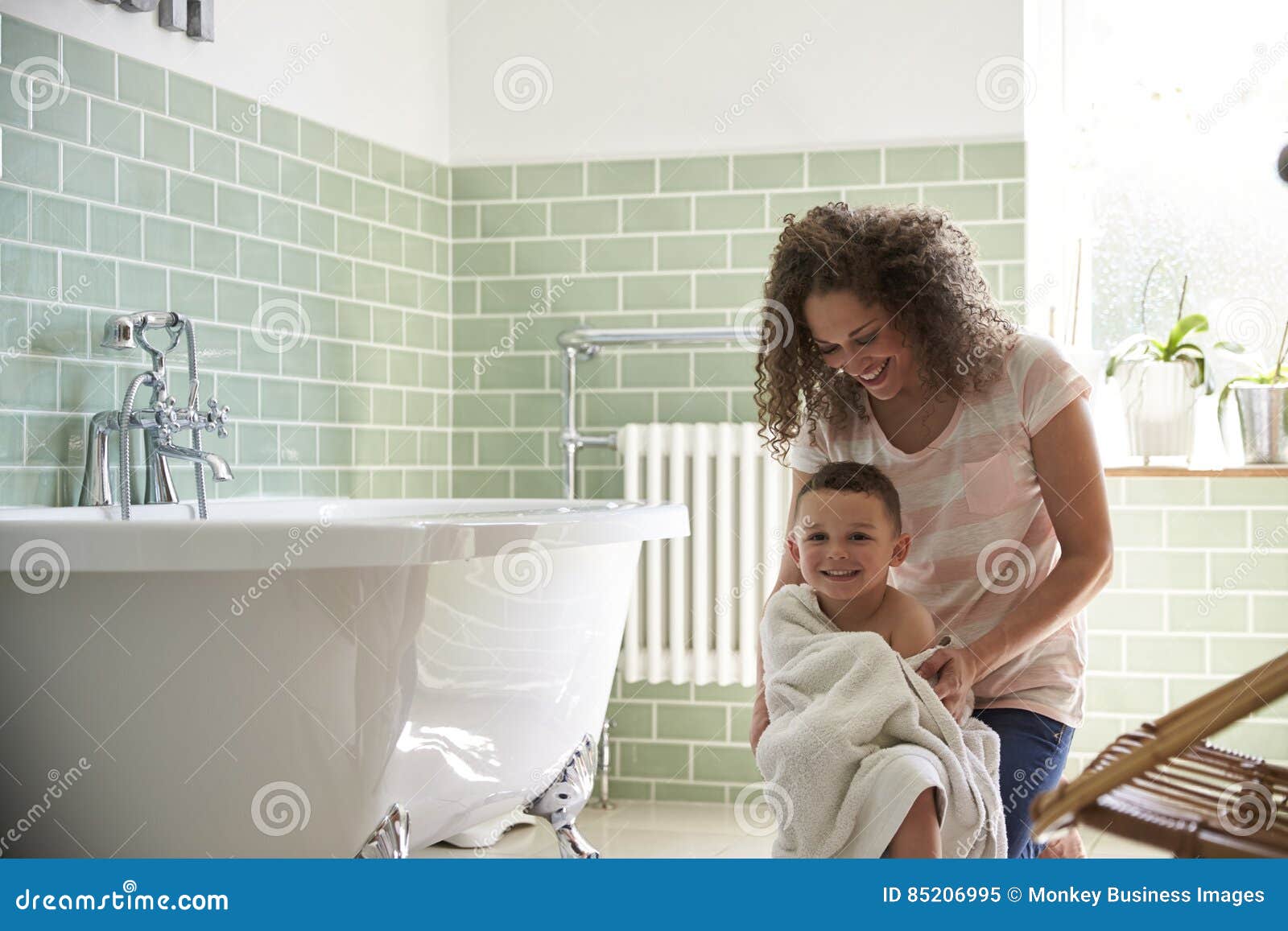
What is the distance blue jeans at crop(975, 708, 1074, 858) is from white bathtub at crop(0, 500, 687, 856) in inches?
27.1

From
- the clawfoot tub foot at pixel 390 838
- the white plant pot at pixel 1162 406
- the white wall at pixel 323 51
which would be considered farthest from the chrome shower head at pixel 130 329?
the white plant pot at pixel 1162 406

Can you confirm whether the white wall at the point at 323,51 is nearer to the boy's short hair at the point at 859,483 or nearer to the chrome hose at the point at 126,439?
the chrome hose at the point at 126,439

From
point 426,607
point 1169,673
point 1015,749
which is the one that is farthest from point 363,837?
point 1169,673

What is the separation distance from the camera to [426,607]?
1982 mm

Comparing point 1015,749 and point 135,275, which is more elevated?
point 135,275

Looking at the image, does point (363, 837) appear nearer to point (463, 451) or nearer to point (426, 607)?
point (426, 607)

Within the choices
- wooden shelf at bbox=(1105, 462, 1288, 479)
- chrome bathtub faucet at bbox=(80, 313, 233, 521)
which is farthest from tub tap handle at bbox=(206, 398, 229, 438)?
Result: wooden shelf at bbox=(1105, 462, 1288, 479)

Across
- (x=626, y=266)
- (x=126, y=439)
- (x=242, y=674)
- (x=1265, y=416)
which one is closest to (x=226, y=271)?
(x=126, y=439)

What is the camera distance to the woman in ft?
5.80

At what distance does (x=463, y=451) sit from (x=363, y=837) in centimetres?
176

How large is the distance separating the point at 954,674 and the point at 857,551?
0.19m

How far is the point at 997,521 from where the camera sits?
1.85 metres

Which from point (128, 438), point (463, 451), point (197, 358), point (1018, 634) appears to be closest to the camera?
point (1018, 634)

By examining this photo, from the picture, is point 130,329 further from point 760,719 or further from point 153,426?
point 760,719
